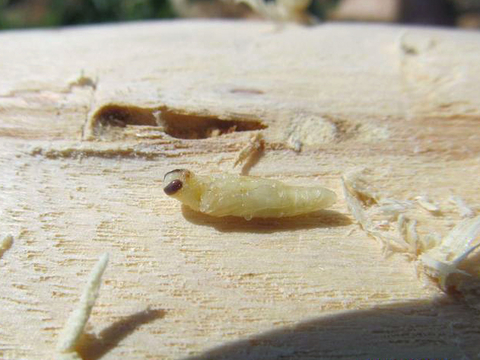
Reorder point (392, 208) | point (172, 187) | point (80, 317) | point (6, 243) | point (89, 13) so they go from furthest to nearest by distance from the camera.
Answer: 1. point (89, 13)
2. point (392, 208)
3. point (172, 187)
4. point (6, 243)
5. point (80, 317)

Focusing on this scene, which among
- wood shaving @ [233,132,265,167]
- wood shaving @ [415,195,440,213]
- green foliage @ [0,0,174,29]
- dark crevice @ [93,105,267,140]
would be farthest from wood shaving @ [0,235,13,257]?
green foliage @ [0,0,174,29]

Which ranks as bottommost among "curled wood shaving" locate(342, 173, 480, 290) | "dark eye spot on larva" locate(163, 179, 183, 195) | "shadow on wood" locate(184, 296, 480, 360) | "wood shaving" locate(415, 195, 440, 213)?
"shadow on wood" locate(184, 296, 480, 360)

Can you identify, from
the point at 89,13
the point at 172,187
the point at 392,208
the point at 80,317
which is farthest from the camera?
the point at 89,13

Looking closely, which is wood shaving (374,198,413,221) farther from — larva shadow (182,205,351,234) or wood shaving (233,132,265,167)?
wood shaving (233,132,265,167)

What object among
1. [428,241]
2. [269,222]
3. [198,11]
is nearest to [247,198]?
[269,222]

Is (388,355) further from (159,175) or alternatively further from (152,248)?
(159,175)

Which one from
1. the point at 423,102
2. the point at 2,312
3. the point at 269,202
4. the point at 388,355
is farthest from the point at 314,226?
the point at 2,312

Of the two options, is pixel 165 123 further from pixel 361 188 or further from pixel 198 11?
pixel 198 11

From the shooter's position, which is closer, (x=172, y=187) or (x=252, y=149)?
(x=172, y=187)
